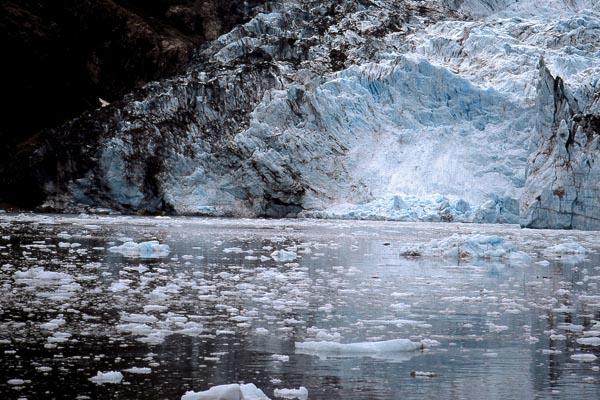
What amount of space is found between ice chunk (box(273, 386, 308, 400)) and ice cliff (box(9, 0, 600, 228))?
92.2 ft

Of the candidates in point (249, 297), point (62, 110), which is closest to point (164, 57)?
point (62, 110)

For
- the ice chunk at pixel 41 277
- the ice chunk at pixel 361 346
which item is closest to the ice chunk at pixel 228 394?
the ice chunk at pixel 361 346

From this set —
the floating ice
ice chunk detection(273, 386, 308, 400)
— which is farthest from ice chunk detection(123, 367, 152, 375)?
the floating ice

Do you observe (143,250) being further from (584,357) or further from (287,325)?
(584,357)

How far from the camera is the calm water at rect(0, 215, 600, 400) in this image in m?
4.72

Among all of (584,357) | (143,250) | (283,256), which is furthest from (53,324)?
(143,250)

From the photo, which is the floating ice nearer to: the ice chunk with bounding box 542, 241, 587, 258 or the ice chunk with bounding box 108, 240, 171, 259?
the ice chunk with bounding box 542, 241, 587, 258

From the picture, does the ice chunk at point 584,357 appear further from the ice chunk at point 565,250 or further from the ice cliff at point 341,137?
the ice cliff at point 341,137

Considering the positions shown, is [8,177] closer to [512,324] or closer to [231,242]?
[231,242]

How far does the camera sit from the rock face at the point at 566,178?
2773cm

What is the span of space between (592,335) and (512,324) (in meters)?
0.76

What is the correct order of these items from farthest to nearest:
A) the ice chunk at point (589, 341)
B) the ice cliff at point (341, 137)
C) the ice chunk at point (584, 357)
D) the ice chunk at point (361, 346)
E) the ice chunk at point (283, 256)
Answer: the ice cliff at point (341, 137) < the ice chunk at point (283, 256) < the ice chunk at point (589, 341) < the ice chunk at point (361, 346) < the ice chunk at point (584, 357)

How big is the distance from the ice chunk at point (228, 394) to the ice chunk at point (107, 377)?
592 mm

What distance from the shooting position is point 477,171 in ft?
114
